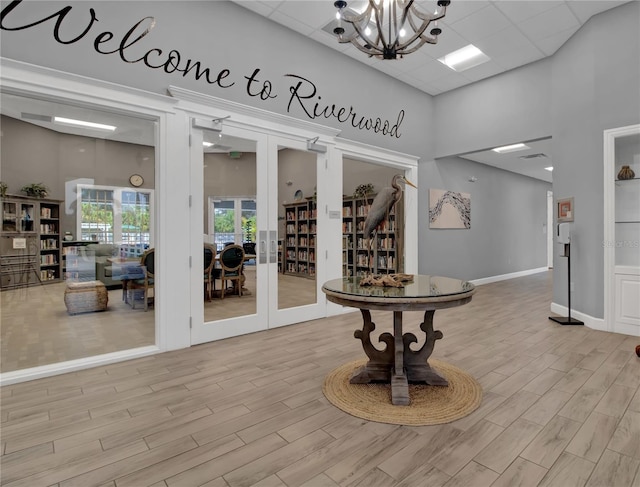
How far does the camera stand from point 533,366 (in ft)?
10.3

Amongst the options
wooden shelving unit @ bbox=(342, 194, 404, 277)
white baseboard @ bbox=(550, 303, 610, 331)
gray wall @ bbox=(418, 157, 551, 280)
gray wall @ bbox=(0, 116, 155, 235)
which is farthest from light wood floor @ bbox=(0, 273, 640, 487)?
gray wall @ bbox=(418, 157, 551, 280)

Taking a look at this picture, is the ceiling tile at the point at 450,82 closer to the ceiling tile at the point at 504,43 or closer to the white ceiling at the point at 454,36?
the white ceiling at the point at 454,36

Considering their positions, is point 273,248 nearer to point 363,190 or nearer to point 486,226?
point 363,190

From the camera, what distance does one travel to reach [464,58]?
218 inches

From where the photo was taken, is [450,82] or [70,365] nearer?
[70,365]

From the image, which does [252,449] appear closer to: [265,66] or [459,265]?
[265,66]

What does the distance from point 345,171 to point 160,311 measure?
141 inches

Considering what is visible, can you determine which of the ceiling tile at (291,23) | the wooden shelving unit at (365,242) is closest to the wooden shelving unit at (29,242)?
the ceiling tile at (291,23)

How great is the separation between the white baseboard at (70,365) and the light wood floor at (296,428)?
0.26 feet

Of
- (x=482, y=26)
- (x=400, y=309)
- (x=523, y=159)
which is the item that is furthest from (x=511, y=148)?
(x=400, y=309)

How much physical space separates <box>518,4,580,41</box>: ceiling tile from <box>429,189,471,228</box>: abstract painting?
289 cm

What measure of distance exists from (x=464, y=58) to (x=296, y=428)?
19.3ft

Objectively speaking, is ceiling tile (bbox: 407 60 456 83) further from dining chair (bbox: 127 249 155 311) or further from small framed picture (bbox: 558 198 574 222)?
dining chair (bbox: 127 249 155 311)

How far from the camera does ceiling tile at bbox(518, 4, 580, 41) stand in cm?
437
